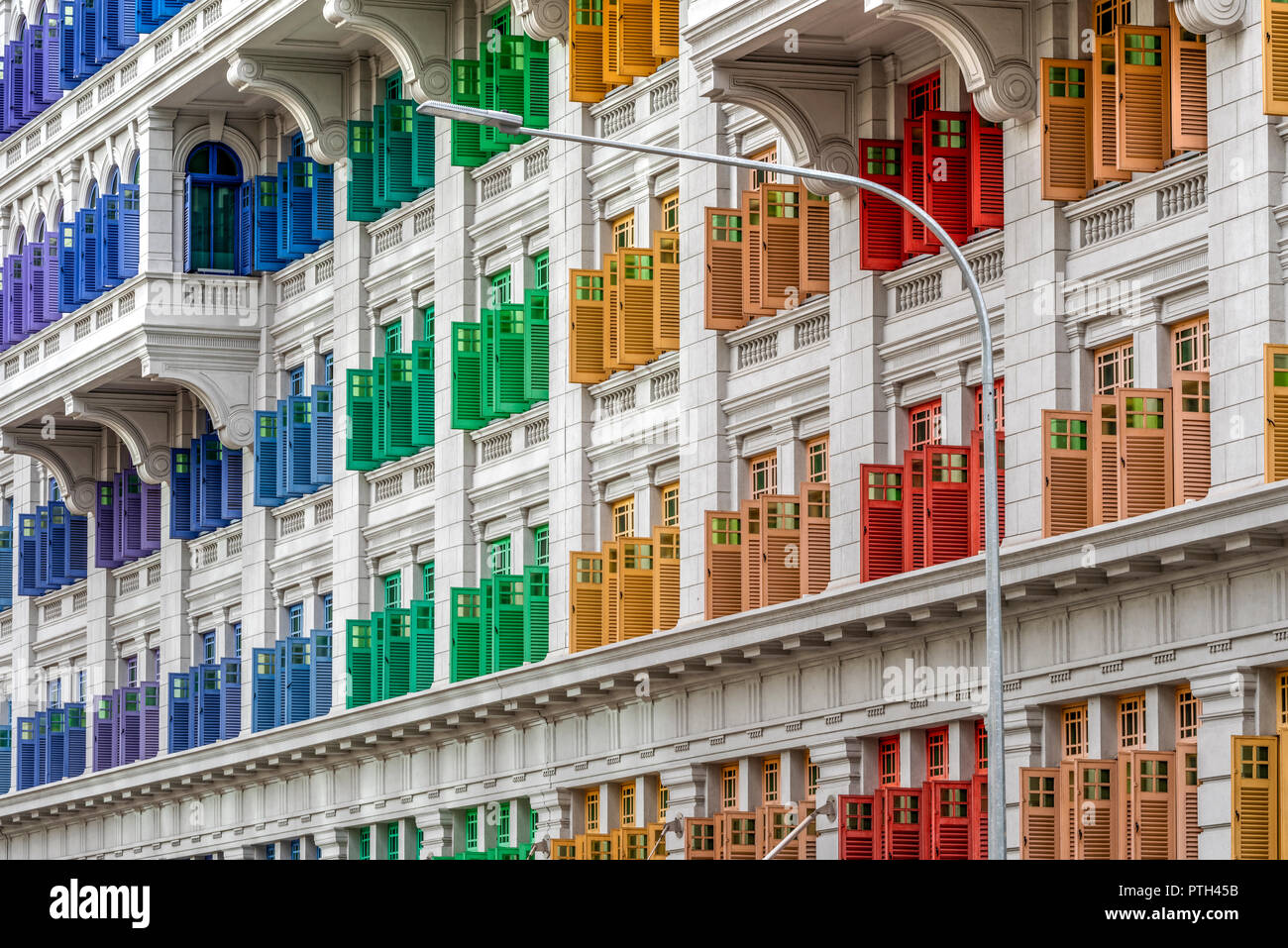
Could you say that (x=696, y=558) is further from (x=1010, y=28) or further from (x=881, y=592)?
(x=1010, y=28)

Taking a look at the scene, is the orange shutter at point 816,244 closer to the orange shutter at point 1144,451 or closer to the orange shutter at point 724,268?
the orange shutter at point 724,268

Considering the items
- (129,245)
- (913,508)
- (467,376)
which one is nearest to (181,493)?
(129,245)

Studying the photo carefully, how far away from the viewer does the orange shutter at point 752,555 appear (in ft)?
119

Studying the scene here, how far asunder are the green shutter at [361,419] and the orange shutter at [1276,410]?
23134mm

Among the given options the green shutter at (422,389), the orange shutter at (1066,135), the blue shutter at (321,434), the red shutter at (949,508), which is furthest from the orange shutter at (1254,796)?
the blue shutter at (321,434)

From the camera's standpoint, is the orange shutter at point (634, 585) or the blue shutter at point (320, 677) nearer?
the orange shutter at point (634, 585)

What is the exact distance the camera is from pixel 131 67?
184 feet

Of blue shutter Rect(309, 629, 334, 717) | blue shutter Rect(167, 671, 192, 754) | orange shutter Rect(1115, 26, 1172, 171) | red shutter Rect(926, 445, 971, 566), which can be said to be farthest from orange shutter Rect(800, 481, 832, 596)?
blue shutter Rect(167, 671, 192, 754)

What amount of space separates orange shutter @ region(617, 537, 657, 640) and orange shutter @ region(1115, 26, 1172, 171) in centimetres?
1163

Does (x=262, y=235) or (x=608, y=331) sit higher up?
(x=262, y=235)

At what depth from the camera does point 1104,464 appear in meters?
29.5

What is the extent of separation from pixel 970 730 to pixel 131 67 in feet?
96.0

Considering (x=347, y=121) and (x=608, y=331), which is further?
(x=347, y=121)
